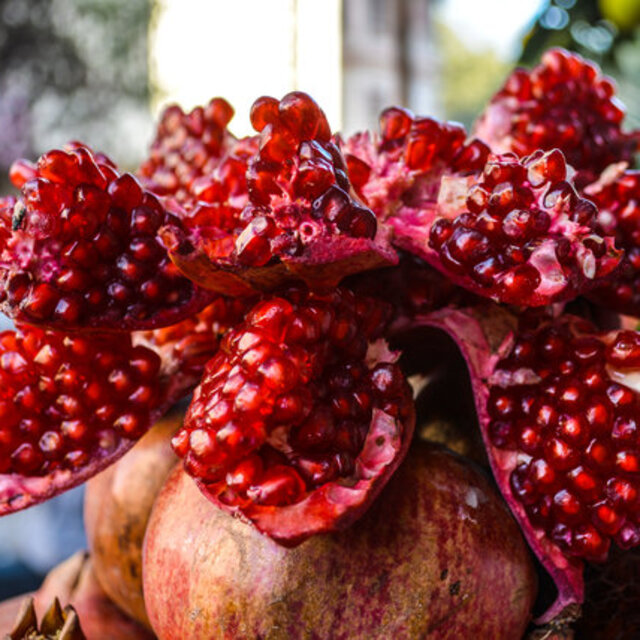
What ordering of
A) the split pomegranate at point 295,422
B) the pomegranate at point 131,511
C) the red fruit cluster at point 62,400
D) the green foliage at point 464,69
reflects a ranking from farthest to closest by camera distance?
the green foliage at point 464,69
the pomegranate at point 131,511
the red fruit cluster at point 62,400
the split pomegranate at point 295,422

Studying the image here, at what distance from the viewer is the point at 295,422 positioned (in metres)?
0.39

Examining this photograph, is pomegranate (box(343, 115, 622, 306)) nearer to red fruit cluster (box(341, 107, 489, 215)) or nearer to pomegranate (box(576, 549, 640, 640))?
red fruit cluster (box(341, 107, 489, 215))

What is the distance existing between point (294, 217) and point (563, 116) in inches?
12.9

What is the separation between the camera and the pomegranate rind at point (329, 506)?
378 millimetres

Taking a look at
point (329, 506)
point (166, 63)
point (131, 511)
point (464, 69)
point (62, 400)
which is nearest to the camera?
point (329, 506)

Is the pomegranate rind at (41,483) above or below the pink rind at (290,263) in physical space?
below

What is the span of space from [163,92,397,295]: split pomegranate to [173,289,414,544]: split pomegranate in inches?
1.0

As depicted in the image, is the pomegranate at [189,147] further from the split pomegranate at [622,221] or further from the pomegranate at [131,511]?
the split pomegranate at [622,221]

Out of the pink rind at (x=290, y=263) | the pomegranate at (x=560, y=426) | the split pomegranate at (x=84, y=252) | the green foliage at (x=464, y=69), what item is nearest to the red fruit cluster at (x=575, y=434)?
the pomegranate at (x=560, y=426)

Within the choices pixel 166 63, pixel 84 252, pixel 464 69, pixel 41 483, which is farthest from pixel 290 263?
pixel 464 69

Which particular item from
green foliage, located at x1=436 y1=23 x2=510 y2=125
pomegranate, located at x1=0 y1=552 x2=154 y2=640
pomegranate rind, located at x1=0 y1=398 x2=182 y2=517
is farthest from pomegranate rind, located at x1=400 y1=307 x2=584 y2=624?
green foliage, located at x1=436 y1=23 x2=510 y2=125

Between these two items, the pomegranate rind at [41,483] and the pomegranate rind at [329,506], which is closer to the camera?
the pomegranate rind at [329,506]

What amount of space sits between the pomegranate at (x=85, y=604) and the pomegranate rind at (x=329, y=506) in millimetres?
272

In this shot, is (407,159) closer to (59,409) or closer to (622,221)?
(622,221)
